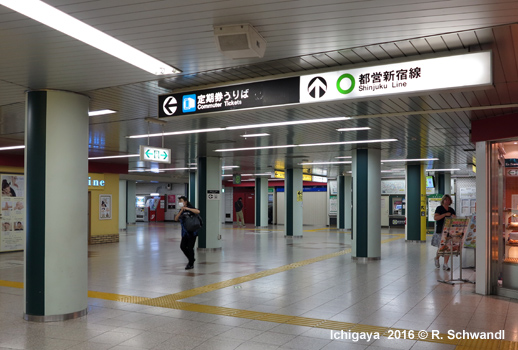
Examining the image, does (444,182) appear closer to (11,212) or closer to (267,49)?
(11,212)

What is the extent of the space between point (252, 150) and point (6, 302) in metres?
8.48

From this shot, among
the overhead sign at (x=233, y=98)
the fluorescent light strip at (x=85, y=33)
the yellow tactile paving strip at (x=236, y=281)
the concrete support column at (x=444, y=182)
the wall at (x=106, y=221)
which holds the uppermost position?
the fluorescent light strip at (x=85, y=33)

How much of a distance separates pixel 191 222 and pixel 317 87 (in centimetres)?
657

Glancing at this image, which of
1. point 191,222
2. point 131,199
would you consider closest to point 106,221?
point 191,222

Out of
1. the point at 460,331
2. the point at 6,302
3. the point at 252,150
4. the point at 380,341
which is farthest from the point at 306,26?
the point at 252,150

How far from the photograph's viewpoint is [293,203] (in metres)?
21.3

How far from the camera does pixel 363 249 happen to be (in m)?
13.1

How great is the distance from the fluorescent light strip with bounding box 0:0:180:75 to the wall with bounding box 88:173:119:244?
13606mm

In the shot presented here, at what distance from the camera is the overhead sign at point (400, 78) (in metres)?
4.45

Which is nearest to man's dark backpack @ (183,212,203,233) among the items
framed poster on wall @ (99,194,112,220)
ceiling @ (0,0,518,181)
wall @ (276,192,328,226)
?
ceiling @ (0,0,518,181)

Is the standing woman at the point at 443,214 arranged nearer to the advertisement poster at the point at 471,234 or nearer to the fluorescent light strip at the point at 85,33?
the advertisement poster at the point at 471,234

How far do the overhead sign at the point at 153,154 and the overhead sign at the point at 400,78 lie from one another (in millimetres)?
4312

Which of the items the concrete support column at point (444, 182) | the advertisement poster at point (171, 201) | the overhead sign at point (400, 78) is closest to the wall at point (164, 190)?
the advertisement poster at point (171, 201)

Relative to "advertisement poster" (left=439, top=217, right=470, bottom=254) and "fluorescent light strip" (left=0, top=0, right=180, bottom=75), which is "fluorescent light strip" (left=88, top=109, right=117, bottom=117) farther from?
"advertisement poster" (left=439, top=217, right=470, bottom=254)
